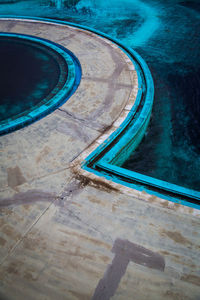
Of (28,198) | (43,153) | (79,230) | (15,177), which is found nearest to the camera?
(79,230)

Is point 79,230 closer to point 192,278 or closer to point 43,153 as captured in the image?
point 192,278

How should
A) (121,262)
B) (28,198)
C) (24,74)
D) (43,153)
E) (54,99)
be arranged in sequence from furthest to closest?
(24,74), (54,99), (43,153), (28,198), (121,262)

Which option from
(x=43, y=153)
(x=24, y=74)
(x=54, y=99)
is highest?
(x=24, y=74)

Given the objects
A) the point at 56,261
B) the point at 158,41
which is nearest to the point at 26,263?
the point at 56,261

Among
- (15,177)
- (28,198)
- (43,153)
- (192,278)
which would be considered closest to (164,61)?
(43,153)

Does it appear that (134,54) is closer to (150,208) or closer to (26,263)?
Answer: (150,208)

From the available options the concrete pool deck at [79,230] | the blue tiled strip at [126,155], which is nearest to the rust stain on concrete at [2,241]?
the concrete pool deck at [79,230]

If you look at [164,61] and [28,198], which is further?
[164,61]
